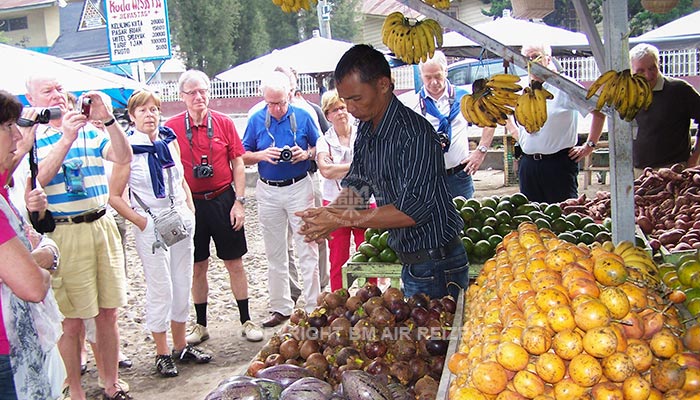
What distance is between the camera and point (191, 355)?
217 inches

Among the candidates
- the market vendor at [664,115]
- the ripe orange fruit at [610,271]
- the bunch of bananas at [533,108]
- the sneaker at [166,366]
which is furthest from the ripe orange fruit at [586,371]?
the market vendor at [664,115]

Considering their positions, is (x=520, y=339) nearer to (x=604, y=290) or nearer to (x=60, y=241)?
(x=604, y=290)

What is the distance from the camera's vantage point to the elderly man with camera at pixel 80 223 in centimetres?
450

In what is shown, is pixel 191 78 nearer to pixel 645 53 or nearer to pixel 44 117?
pixel 44 117

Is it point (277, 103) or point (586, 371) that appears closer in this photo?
point (586, 371)

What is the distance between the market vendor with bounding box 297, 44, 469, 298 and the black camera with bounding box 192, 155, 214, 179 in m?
2.41

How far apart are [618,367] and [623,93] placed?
1.49 m

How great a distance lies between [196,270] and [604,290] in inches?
172

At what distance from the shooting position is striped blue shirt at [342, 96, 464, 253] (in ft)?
10.7

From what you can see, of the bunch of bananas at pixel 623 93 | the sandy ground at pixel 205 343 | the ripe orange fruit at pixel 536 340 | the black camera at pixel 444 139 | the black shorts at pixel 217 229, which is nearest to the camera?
the ripe orange fruit at pixel 536 340

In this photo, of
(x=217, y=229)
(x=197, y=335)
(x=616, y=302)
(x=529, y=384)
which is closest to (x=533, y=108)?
(x=616, y=302)

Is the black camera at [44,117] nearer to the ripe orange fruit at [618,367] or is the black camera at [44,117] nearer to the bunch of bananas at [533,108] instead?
the bunch of bananas at [533,108]

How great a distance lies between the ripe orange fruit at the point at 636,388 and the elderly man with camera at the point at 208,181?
4.35 m

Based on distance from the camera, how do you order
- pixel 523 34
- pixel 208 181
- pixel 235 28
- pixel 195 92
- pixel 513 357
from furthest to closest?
pixel 235 28 < pixel 523 34 < pixel 208 181 < pixel 195 92 < pixel 513 357
